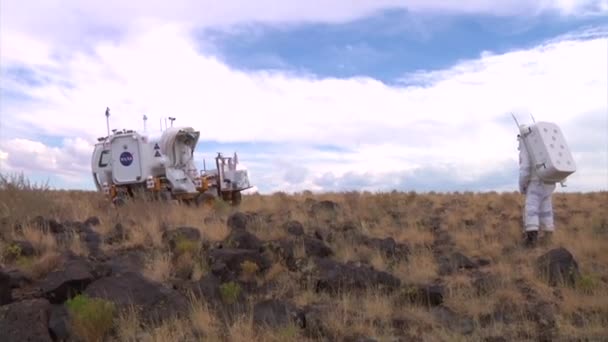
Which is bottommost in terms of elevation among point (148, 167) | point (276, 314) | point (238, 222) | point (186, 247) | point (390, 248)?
point (276, 314)

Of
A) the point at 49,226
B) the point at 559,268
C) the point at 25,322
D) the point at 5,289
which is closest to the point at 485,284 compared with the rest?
the point at 559,268

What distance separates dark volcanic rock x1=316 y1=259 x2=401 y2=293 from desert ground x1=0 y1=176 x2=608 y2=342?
2cm

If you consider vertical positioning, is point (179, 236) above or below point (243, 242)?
above

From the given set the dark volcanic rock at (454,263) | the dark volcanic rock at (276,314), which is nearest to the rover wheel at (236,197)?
the dark volcanic rock at (454,263)

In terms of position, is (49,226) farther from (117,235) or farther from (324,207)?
(324,207)

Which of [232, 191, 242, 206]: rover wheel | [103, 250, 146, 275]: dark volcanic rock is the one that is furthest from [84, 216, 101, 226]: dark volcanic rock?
[232, 191, 242, 206]: rover wheel

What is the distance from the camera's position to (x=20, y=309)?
7086 mm

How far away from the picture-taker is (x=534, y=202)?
12.8 m

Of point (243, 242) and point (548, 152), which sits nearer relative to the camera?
point (243, 242)

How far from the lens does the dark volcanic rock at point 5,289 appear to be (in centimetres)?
808

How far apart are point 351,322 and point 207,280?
2.09 m

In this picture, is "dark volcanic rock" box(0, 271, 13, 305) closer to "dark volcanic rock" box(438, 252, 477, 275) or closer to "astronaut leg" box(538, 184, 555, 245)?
"dark volcanic rock" box(438, 252, 477, 275)

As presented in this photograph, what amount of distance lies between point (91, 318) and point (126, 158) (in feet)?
44.5

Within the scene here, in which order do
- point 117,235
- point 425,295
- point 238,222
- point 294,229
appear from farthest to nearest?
1. point 238,222
2. point 294,229
3. point 117,235
4. point 425,295
